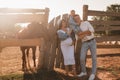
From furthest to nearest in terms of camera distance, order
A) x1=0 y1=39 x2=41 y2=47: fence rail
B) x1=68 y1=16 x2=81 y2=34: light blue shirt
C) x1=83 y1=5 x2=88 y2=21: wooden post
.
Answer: x1=83 y1=5 x2=88 y2=21: wooden post < x1=0 y1=39 x2=41 y2=47: fence rail < x1=68 y1=16 x2=81 y2=34: light blue shirt

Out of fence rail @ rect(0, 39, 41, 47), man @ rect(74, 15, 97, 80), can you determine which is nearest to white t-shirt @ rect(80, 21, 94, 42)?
man @ rect(74, 15, 97, 80)

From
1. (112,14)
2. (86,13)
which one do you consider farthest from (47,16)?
(112,14)

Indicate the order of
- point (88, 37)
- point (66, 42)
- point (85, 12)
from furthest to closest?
point (85, 12), point (66, 42), point (88, 37)

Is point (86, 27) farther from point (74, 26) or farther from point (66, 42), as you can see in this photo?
point (66, 42)

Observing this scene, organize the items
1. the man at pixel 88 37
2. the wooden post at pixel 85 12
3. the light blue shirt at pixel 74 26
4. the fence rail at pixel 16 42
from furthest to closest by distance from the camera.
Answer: the wooden post at pixel 85 12 → the fence rail at pixel 16 42 → the light blue shirt at pixel 74 26 → the man at pixel 88 37

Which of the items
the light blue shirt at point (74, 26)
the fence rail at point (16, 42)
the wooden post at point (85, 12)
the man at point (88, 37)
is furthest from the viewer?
the wooden post at point (85, 12)

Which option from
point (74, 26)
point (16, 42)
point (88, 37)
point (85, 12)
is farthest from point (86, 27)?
point (16, 42)

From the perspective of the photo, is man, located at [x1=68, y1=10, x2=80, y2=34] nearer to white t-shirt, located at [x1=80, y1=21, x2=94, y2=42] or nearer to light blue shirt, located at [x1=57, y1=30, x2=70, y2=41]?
white t-shirt, located at [x1=80, y1=21, x2=94, y2=42]

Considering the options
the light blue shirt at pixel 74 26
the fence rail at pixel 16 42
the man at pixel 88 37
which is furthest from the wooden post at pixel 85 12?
the fence rail at pixel 16 42

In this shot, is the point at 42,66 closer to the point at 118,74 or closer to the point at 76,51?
the point at 76,51

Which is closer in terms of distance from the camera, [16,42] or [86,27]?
[86,27]

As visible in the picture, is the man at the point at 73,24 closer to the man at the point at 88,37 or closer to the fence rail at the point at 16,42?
the man at the point at 88,37

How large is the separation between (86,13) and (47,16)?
59.2 inches

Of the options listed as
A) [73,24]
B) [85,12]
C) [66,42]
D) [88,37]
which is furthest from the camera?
[85,12]
